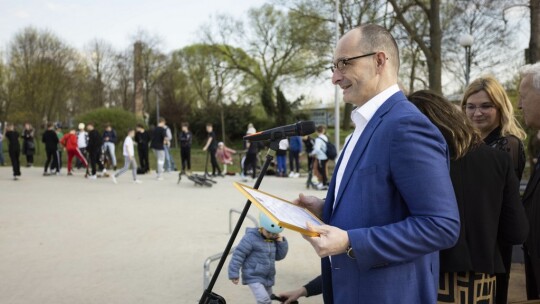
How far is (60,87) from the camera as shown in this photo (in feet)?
106

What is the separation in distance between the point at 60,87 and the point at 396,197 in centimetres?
3410

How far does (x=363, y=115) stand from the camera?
6.45 ft

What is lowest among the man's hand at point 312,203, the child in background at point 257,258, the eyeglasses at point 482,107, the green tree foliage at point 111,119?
the child in background at point 257,258

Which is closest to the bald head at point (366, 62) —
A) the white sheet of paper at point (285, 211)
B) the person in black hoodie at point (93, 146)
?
the white sheet of paper at point (285, 211)

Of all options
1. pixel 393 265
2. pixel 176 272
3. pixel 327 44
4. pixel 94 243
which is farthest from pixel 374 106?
pixel 327 44

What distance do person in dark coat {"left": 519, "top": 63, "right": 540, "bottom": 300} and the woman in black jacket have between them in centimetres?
23

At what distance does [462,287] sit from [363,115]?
1.38 metres

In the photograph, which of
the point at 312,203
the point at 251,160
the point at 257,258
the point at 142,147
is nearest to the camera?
the point at 312,203

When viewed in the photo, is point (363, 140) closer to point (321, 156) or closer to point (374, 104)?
point (374, 104)

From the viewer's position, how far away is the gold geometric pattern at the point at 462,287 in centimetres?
271

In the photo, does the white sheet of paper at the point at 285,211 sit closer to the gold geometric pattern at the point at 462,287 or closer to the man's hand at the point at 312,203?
the man's hand at the point at 312,203

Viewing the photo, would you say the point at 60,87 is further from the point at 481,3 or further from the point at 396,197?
the point at 396,197

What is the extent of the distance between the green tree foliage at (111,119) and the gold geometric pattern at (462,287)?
2116 cm

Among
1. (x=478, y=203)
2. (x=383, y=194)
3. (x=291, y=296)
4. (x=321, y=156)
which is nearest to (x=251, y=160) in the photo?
(x=321, y=156)
